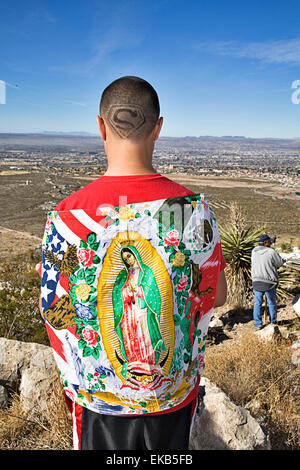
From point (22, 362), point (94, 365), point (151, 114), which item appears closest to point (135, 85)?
point (151, 114)

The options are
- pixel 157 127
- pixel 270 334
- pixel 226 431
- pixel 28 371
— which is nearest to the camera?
pixel 157 127

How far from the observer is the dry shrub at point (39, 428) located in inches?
99.0

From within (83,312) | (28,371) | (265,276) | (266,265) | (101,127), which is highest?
(101,127)

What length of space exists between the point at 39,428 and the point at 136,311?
1.98 m

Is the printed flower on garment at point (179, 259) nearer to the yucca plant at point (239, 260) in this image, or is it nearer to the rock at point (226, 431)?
the rock at point (226, 431)

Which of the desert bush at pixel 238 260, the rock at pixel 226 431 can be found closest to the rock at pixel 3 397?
the rock at pixel 226 431

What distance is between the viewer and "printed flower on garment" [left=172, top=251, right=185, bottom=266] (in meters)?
1.39

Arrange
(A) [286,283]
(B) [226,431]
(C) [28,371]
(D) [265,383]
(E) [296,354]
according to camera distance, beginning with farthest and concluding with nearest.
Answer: (A) [286,283]
(E) [296,354]
(D) [265,383]
(C) [28,371]
(B) [226,431]

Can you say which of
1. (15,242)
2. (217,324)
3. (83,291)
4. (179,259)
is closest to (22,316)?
(217,324)

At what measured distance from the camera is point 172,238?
1.38 metres

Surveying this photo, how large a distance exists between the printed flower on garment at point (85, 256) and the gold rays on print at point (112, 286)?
0.20 ft

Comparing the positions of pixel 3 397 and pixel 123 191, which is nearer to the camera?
pixel 123 191

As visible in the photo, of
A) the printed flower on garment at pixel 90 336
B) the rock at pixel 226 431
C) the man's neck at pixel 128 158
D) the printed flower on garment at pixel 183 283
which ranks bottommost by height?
the rock at pixel 226 431

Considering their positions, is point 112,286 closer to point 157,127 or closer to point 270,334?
point 157,127
